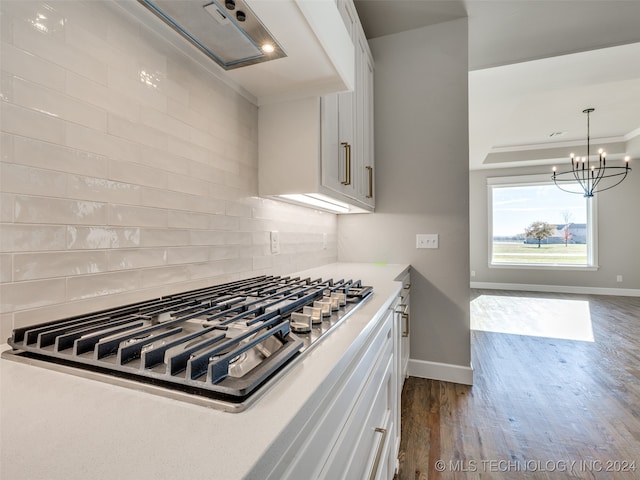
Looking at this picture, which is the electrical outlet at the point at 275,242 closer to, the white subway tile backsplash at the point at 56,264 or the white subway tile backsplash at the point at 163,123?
the white subway tile backsplash at the point at 163,123

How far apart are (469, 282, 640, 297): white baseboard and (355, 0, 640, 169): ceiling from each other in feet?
8.57

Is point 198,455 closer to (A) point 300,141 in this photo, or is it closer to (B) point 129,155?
(B) point 129,155

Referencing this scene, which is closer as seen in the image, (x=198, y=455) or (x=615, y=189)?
(x=198, y=455)

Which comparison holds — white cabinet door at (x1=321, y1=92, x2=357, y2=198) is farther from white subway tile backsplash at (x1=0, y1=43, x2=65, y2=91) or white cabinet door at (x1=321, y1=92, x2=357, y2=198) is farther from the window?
the window

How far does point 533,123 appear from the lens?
460 centimetres

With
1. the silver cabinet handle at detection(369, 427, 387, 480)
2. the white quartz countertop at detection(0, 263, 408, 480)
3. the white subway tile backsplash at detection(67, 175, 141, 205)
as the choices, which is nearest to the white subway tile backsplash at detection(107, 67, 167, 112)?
the white subway tile backsplash at detection(67, 175, 141, 205)

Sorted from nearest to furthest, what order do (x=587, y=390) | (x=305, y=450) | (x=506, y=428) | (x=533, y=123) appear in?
(x=305, y=450), (x=506, y=428), (x=587, y=390), (x=533, y=123)

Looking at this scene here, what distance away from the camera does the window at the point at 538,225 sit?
6.04 m

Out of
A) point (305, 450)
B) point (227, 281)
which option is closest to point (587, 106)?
point (227, 281)

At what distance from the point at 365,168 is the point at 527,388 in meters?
1.94

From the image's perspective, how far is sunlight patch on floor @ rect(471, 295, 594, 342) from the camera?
354cm

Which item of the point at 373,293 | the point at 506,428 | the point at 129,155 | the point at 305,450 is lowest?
the point at 506,428

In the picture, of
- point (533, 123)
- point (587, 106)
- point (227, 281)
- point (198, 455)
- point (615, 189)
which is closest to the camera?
point (198, 455)

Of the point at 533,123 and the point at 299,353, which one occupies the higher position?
the point at 533,123
